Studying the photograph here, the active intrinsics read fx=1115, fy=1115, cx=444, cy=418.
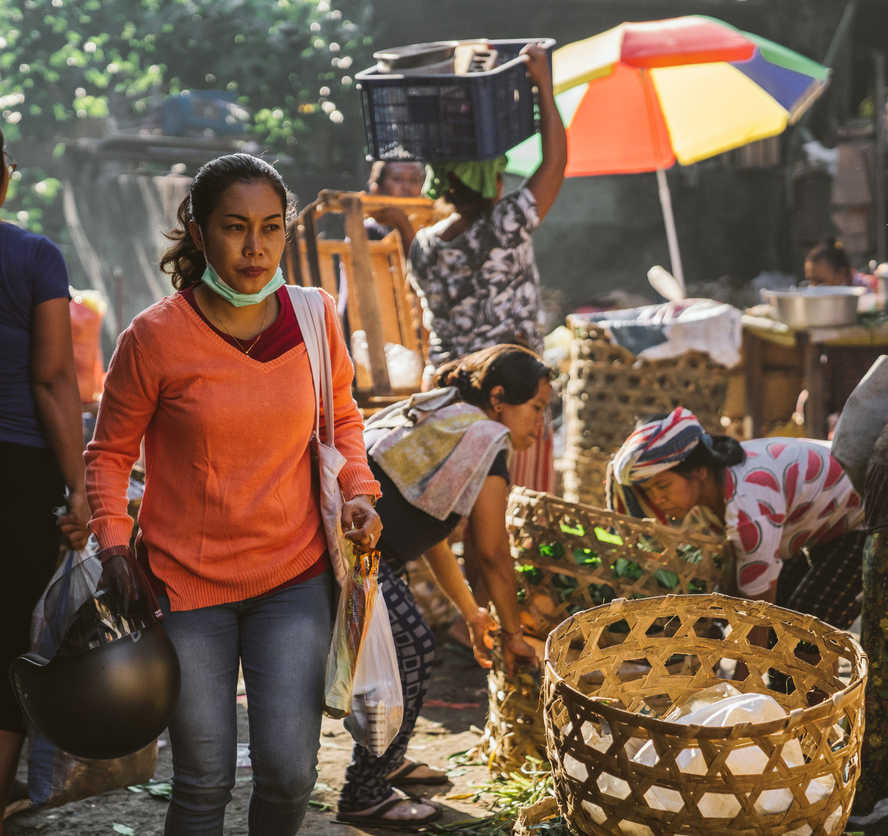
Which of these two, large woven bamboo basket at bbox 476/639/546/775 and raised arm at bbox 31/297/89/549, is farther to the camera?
large woven bamboo basket at bbox 476/639/546/775

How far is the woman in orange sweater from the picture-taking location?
2.21m

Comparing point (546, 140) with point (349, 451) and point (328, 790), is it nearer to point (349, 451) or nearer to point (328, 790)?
point (349, 451)

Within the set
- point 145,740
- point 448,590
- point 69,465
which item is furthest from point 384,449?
point 145,740

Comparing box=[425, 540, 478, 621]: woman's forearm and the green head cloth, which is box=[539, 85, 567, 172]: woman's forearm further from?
box=[425, 540, 478, 621]: woman's forearm

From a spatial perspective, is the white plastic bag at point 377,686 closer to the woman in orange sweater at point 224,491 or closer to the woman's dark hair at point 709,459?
the woman in orange sweater at point 224,491

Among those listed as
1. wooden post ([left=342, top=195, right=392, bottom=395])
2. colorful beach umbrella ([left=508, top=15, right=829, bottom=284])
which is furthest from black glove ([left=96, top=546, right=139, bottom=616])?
colorful beach umbrella ([left=508, top=15, right=829, bottom=284])

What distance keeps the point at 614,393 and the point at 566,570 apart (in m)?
2.15

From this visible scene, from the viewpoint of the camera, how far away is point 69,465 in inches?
113

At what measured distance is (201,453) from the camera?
2215 mm

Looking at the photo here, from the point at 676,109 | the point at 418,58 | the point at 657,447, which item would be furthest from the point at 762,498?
the point at 676,109

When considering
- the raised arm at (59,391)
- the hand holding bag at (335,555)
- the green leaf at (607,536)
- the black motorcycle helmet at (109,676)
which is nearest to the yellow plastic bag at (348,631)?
the hand holding bag at (335,555)

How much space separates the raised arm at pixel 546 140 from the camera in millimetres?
4199

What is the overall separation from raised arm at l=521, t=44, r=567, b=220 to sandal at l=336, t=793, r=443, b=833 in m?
2.17

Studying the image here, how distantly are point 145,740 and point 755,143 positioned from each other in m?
10.2
